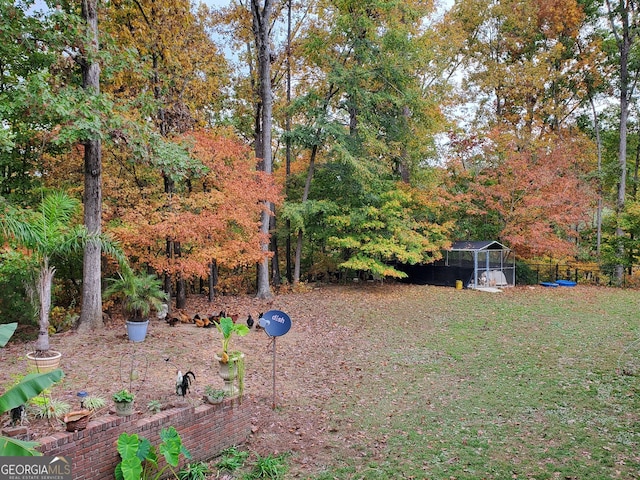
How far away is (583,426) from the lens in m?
4.88

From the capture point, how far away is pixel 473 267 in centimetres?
→ 1606

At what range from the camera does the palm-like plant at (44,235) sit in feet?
20.2

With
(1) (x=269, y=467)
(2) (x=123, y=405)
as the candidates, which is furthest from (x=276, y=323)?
(2) (x=123, y=405)

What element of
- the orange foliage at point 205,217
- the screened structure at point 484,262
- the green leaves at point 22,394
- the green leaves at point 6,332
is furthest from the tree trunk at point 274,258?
the green leaves at point 22,394

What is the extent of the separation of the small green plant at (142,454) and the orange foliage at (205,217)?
5938mm

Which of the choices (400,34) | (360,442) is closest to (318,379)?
(360,442)

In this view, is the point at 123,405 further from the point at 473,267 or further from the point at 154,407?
the point at 473,267

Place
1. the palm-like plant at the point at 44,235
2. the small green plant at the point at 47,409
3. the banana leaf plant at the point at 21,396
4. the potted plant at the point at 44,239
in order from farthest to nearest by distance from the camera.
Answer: the palm-like plant at the point at 44,235, the potted plant at the point at 44,239, the small green plant at the point at 47,409, the banana leaf plant at the point at 21,396

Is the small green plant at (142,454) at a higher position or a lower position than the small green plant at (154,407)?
lower

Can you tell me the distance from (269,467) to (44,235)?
16.7 feet

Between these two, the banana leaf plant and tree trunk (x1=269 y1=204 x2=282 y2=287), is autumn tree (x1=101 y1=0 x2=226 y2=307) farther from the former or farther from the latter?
the banana leaf plant

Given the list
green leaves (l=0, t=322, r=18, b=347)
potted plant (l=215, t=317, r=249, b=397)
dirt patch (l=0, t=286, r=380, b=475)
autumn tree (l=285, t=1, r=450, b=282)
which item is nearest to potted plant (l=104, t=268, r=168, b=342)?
dirt patch (l=0, t=286, r=380, b=475)

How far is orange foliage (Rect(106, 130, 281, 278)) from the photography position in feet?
30.5

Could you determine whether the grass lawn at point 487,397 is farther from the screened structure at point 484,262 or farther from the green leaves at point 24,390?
the screened structure at point 484,262
